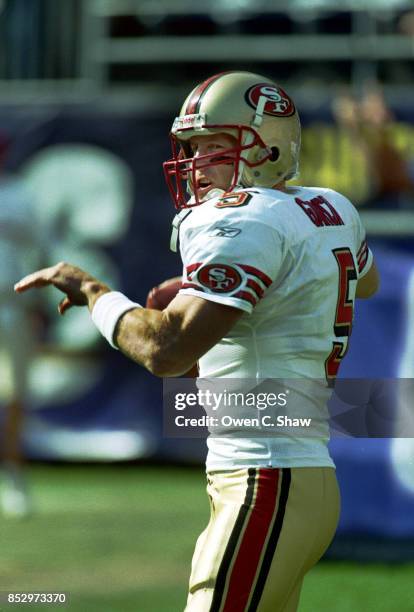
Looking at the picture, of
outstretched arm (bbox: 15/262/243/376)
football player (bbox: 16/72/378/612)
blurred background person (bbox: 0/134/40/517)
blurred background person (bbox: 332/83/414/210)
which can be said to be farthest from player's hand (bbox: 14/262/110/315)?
blurred background person (bbox: 332/83/414/210)

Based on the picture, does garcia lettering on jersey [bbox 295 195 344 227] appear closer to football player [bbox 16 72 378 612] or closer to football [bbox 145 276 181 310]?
football player [bbox 16 72 378 612]

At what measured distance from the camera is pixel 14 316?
7820mm

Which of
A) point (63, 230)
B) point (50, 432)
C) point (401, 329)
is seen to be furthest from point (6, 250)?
point (401, 329)

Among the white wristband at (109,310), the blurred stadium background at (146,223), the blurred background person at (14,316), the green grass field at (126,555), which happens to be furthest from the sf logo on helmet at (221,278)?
the blurred background person at (14,316)

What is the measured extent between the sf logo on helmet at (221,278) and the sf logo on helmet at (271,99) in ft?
1.52

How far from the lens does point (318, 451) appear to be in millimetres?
2734

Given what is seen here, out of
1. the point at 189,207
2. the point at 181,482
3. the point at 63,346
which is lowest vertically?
the point at 181,482

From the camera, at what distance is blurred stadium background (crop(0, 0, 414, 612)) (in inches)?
211

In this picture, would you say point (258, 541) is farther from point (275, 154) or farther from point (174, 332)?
point (275, 154)

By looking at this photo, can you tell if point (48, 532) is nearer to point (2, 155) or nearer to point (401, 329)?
point (401, 329)

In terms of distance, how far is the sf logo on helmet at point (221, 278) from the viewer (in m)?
2.55

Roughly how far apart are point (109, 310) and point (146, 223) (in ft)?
18.2

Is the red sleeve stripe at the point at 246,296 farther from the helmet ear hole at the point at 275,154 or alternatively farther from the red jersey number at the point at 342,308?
the helmet ear hole at the point at 275,154

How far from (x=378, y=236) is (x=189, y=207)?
147 inches
